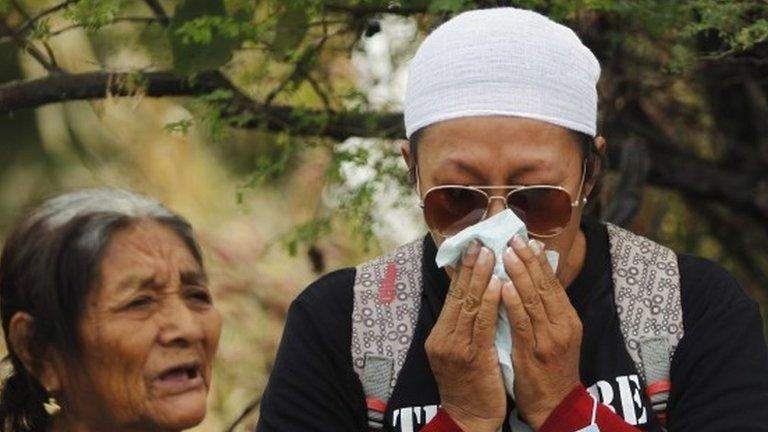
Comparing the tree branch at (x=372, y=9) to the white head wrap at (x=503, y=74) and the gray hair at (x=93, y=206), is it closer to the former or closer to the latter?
the gray hair at (x=93, y=206)

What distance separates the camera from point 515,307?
306 centimetres

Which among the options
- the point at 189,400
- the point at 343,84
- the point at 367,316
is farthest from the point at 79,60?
the point at 367,316

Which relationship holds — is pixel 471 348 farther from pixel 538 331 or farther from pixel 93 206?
pixel 93 206

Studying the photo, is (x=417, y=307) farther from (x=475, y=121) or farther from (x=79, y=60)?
(x=79, y=60)

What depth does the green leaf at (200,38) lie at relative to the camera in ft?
15.0

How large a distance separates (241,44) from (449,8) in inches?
26.8

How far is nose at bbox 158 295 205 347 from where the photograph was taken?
141 inches

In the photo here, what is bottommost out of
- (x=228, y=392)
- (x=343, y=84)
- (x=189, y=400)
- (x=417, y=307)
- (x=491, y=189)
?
(x=228, y=392)

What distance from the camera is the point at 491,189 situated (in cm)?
311

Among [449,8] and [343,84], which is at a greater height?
[449,8]

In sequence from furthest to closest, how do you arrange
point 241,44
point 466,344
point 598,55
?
point 598,55
point 241,44
point 466,344

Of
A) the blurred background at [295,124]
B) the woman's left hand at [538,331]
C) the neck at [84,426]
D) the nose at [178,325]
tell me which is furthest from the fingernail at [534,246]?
the blurred background at [295,124]

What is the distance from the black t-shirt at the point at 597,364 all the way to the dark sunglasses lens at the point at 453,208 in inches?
5.9

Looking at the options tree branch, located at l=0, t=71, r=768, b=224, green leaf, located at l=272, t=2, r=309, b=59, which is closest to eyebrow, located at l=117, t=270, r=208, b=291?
green leaf, located at l=272, t=2, r=309, b=59
